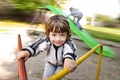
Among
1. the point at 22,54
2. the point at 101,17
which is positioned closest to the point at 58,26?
the point at 22,54

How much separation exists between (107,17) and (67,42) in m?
23.7

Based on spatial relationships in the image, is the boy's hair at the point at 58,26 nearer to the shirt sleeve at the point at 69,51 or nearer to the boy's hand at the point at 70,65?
the shirt sleeve at the point at 69,51

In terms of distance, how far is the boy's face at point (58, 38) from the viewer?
2.05 meters

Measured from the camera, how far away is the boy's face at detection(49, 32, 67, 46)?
205 centimetres

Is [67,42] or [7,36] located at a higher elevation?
[67,42]

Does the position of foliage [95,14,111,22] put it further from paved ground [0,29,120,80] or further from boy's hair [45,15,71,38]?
boy's hair [45,15,71,38]

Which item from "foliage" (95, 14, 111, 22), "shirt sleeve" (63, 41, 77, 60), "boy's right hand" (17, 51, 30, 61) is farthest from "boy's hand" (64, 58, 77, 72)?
"foliage" (95, 14, 111, 22)

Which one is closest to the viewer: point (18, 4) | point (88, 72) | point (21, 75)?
point (21, 75)

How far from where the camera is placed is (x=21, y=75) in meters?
1.63

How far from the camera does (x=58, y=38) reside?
2.07 m

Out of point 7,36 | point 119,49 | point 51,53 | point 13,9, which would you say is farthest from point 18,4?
point 51,53

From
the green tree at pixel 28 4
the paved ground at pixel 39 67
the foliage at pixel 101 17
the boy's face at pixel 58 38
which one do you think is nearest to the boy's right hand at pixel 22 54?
the boy's face at pixel 58 38

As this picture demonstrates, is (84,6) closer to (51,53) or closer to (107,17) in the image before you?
(107,17)

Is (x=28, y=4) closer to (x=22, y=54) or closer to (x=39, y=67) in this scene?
(x=39, y=67)
